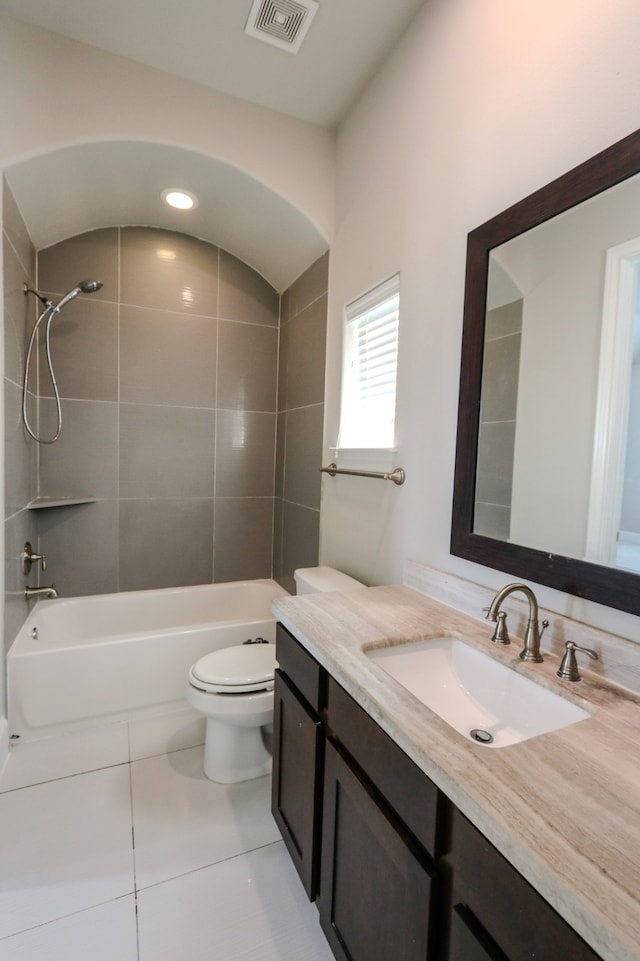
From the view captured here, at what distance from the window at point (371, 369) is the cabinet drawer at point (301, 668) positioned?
2.77 ft

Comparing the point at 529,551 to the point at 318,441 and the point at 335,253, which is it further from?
the point at 335,253

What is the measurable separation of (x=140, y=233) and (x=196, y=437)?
47.9 inches

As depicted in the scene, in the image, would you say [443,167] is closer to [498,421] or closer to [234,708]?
[498,421]

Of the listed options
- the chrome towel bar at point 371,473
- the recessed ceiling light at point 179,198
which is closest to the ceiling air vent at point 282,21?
the recessed ceiling light at point 179,198

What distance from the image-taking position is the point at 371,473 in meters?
1.75

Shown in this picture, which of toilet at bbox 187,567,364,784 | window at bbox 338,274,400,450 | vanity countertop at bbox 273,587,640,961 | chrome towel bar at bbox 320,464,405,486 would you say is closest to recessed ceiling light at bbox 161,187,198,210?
window at bbox 338,274,400,450

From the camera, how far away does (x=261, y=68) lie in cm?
177

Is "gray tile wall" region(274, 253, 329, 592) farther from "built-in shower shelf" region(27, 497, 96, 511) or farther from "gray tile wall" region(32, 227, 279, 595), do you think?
"built-in shower shelf" region(27, 497, 96, 511)

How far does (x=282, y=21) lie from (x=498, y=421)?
1.67m

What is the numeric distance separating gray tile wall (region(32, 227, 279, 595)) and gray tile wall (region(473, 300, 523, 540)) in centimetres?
185

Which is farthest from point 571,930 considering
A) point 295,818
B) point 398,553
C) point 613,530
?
point 398,553

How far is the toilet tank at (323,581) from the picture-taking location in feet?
5.88

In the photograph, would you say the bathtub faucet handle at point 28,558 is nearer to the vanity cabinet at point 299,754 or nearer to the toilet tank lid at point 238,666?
the toilet tank lid at point 238,666

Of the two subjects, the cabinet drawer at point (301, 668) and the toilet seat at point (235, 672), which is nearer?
the cabinet drawer at point (301, 668)
